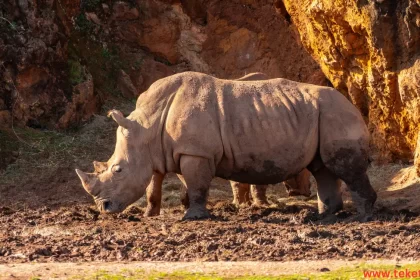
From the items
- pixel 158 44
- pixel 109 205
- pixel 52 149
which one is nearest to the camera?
pixel 109 205

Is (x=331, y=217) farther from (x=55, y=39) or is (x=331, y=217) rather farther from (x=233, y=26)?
(x=233, y=26)

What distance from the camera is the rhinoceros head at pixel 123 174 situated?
13.1 meters

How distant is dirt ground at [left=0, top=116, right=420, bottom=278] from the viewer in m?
10.5

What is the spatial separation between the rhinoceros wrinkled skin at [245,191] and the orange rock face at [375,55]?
142 centimetres

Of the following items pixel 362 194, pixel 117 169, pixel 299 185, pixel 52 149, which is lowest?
pixel 362 194

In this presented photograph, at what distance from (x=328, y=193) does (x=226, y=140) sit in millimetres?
1683

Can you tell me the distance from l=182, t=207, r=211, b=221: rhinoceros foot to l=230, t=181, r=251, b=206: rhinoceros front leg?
1.98 meters

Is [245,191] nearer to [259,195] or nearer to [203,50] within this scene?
[259,195]

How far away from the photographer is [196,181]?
13.0 metres

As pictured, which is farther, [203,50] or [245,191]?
[203,50]

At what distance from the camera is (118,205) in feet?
42.9

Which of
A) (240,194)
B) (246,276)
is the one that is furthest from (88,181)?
(246,276)

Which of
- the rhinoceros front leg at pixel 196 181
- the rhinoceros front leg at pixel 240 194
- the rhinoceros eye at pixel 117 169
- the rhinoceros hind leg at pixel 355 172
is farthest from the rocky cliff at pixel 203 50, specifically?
the rhinoceros eye at pixel 117 169

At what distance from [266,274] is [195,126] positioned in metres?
3.88
